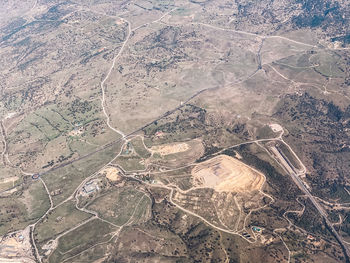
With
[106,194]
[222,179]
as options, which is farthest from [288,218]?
[106,194]

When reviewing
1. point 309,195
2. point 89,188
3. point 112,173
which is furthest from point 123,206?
point 309,195

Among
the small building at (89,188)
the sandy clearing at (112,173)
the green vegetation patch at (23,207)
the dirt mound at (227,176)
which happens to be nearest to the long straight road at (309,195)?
the dirt mound at (227,176)

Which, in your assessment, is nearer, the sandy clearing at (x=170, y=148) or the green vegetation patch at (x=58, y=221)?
the green vegetation patch at (x=58, y=221)

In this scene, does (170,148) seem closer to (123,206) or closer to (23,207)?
(123,206)

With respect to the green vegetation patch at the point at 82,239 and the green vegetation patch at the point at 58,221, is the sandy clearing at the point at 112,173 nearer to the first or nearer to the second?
the green vegetation patch at the point at 58,221

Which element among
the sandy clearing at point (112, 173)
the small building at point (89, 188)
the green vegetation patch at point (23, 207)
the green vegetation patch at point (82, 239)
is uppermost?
the green vegetation patch at point (23, 207)

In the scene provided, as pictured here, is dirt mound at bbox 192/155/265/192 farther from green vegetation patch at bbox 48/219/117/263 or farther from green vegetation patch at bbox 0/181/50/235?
green vegetation patch at bbox 0/181/50/235

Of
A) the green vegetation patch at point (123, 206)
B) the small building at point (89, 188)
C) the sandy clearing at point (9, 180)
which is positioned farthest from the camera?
the sandy clearing at point (9, 180)
